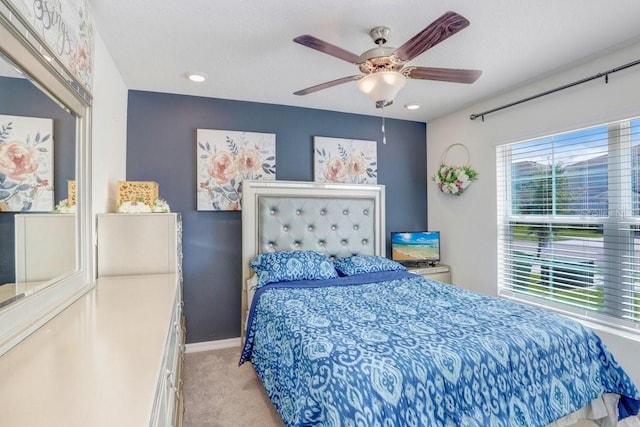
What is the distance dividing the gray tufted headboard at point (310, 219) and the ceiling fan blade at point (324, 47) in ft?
5.24

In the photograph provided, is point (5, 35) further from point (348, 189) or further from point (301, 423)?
point (348, 189)

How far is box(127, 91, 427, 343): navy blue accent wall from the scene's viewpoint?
2.92m

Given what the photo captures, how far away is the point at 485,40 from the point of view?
2.07 m

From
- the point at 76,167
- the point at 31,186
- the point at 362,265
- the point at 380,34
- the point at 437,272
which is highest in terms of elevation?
the point at 380,34

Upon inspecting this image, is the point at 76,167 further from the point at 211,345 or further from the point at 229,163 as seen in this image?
the point at 211,345

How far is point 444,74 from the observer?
1897 millimetres

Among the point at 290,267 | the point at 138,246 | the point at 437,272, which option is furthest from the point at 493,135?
the point at 138,246

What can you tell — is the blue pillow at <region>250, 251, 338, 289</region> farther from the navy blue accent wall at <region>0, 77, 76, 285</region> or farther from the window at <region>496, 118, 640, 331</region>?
the window at <region>496, 118, 640, 331</region>

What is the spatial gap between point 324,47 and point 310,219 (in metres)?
1.84

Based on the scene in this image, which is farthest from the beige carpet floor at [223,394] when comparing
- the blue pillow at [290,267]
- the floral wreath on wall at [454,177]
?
the floral wreath on wall at [454,177]

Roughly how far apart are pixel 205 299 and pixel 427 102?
9.56ft

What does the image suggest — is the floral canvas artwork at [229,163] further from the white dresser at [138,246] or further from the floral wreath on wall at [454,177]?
the floral wreath on wall at [454,177]

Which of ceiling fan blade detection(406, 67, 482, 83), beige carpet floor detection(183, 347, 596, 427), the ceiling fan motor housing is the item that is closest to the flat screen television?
beige carpet floor detection(183, 347, 596, 427)

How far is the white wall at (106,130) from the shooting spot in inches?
75.2
